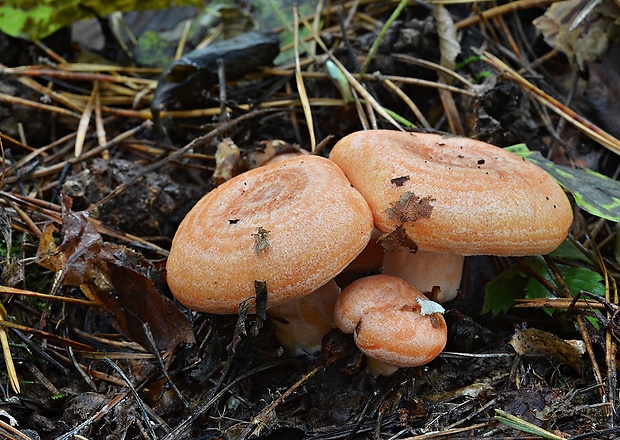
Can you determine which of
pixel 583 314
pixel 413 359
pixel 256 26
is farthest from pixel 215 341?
pixel 256 26

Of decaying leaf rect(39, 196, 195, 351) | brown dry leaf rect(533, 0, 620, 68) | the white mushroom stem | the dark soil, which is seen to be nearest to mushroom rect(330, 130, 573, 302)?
the white mushroom stem

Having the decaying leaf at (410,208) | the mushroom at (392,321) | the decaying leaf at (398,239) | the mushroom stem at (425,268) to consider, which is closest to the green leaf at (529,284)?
the mushroom stem at (425,268)

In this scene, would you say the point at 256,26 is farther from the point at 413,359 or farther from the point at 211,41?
the point at 413,359

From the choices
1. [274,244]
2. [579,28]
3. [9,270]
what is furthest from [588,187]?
[9,270]

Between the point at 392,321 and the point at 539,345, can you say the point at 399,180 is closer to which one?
the point at 392,321

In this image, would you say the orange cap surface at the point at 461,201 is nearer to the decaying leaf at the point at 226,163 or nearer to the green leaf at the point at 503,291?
the green leaf at the point at 503,291

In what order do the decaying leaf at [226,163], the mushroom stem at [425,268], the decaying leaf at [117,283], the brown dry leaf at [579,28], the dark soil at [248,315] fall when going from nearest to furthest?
the dark soil at [248,315]
the mushroom stem at [425,268]
the decaying leaf at [117,283]
the decaying leaf at [226,163]
the brown dry leaf at [579,28]
